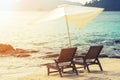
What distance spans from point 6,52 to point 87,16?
569 inches

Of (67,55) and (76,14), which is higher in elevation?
(76,14)

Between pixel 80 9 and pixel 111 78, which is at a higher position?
pixel 80 9

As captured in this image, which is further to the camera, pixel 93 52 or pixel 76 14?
pixel 76 14

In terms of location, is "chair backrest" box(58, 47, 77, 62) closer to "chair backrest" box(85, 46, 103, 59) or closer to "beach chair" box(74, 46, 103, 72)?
"beach chair" box(74, 46, 103, 72)

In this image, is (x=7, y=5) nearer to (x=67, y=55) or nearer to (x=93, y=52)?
(x=93, y=52)

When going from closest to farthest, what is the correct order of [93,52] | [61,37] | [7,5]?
[93,52] < [61,37] < [7,5]

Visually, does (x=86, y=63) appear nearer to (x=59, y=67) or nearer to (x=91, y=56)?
(x=91, y=56)

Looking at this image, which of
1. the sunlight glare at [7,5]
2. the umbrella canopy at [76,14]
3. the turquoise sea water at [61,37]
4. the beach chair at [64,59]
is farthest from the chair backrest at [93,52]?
the sunlight glare at [7,5]

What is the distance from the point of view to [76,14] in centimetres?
1123

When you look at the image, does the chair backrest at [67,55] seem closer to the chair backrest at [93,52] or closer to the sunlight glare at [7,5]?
the chair backrest at [93,52]

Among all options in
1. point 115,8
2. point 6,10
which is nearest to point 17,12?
point 6,10

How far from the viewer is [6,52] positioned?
24875 mm

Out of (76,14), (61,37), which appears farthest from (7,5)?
(76,14)

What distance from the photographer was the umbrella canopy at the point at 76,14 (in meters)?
11.2
